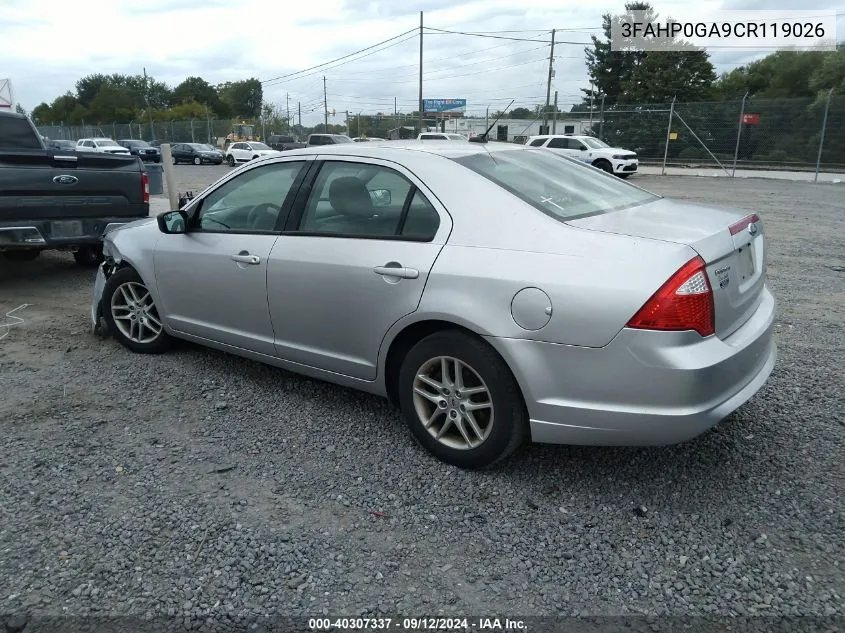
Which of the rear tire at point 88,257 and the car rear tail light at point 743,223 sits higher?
the car rear tail light at point 743,223

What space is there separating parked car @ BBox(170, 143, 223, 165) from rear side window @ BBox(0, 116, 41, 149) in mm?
32299

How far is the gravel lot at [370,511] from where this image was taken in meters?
2.47

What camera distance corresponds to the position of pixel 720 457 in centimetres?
337

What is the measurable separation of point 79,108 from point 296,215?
94.2 metres

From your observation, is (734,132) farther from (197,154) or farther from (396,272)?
(197,154)

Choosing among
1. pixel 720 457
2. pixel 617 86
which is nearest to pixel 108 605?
pixel 720 457

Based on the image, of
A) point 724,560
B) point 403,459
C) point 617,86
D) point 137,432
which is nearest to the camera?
point 724,560

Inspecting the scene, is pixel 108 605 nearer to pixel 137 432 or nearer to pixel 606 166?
pixel 137 432

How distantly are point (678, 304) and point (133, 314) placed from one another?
3906 millimetres

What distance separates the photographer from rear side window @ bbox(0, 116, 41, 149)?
8211 mm

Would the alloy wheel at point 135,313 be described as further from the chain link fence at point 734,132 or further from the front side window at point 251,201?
the chain link fence at point 734,132

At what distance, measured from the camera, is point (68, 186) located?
6.66 meters

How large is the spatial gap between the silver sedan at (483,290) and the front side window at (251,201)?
0.04 ft

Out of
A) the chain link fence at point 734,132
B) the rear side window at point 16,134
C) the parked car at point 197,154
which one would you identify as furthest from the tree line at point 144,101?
the rear side window at point 16,134
